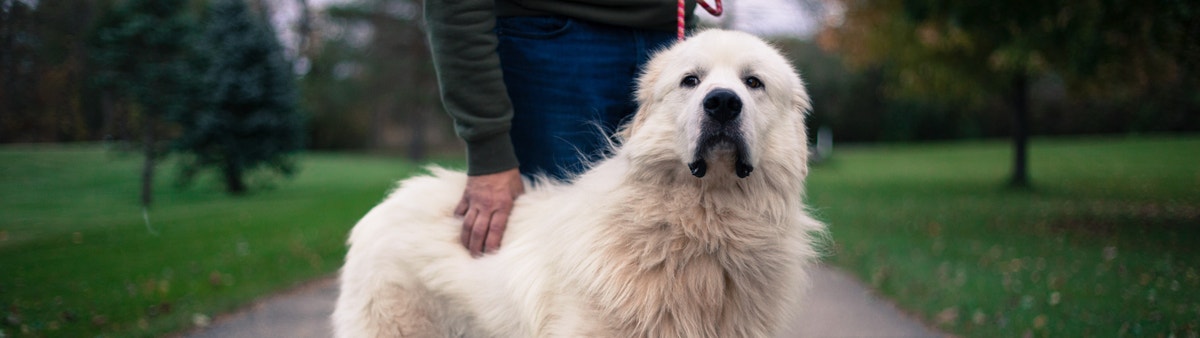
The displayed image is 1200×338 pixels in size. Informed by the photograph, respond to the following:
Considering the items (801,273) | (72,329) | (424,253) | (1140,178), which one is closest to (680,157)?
(801,273)

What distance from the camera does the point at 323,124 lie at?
37.6 meters

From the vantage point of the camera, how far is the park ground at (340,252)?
5543 mm

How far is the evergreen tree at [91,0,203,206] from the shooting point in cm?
782

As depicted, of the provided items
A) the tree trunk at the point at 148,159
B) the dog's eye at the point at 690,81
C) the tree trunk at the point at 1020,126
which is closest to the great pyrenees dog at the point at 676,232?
the dog's eye at the point at 690,81

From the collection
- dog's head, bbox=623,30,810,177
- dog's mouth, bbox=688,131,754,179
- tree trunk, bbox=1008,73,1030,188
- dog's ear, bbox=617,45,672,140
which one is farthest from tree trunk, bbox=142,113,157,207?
tree trunk, bbox=1008,73,1030,188

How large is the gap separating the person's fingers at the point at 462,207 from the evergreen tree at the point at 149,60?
19.1 ft

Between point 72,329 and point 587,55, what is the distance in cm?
420

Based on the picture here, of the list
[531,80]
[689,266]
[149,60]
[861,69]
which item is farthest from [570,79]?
[861,69]

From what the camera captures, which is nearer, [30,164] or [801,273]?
[801,273]

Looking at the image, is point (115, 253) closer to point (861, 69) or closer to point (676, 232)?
point (676, 232)

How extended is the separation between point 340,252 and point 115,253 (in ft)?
10.2

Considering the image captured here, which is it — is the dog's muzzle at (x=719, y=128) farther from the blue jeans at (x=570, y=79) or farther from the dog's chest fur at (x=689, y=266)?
the blue jeans at (x=570, y=79)

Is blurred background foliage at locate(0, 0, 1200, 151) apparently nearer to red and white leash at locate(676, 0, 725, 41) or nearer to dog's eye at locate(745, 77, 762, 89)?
red and white leash at locate(676, 0, 725, 41)

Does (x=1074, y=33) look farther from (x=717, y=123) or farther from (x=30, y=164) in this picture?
(x=30, y=164)
